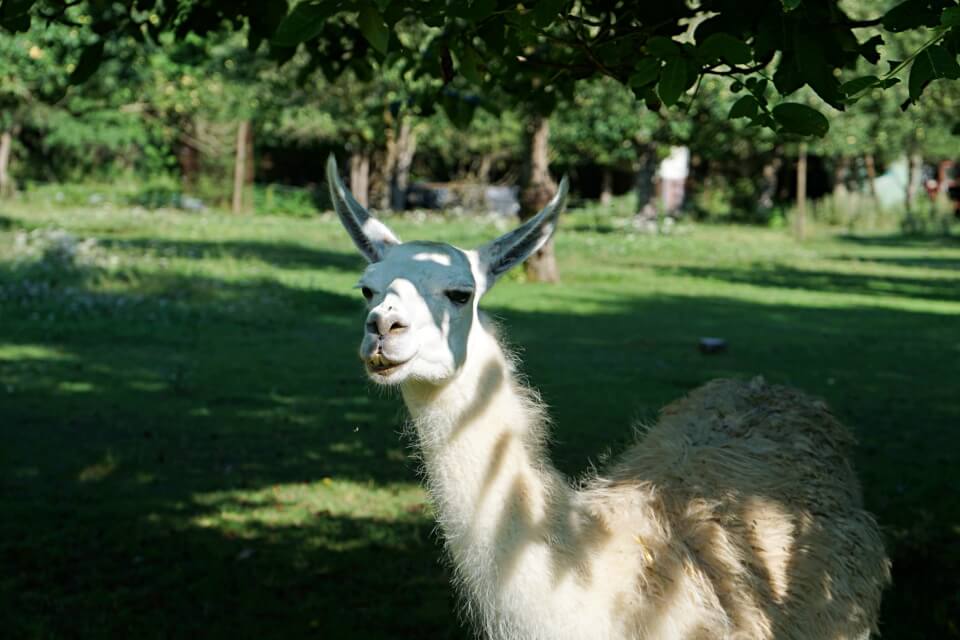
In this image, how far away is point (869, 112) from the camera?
105 feet

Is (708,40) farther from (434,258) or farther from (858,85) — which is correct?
(434,258)

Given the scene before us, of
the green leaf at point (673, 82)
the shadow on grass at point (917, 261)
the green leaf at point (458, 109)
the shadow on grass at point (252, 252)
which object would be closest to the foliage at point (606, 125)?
the shadow on grass at point (917, 261)

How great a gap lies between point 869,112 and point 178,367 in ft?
85.6

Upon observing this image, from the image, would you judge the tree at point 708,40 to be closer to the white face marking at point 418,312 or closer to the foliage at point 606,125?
the white face marking at point 418,312

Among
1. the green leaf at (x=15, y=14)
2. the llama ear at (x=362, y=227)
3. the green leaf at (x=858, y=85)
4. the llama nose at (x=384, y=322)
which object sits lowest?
the llama nose at (x=384, y=322)

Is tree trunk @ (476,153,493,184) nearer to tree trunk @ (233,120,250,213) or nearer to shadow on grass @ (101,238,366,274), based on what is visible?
tree trunk @ (233,120,250,213)

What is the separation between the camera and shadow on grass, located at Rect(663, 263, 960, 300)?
60.5 feet

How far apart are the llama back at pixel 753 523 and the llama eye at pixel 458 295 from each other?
2.82ft

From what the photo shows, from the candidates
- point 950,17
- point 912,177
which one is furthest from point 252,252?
point 912,177

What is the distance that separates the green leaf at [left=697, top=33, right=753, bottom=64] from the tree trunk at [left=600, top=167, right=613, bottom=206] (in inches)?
1573

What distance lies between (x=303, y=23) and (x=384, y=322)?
30.1 inches

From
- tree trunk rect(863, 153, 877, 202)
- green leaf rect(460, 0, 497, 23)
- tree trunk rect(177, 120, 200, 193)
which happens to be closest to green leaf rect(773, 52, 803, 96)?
green leaf rect(460, 0, 497, 23)

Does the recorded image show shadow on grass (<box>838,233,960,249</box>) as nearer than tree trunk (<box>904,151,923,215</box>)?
Yes

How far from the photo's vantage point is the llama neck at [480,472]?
3072 mm
